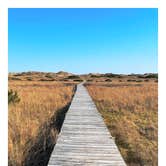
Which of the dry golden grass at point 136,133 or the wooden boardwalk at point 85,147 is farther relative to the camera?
the dry golden grass at point 136,133

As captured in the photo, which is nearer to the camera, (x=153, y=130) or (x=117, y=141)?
(x=117, y=141)

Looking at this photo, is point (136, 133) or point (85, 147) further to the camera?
point (136, 133)

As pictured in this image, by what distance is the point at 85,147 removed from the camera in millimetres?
5309

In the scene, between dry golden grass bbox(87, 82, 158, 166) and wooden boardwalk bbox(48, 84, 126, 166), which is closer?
wooden boardwalk bbox(48, 84, 126, 166)

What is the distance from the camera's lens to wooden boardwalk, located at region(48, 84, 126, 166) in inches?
179

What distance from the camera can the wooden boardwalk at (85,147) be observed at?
454 cm

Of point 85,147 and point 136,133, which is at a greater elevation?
point 85,147
